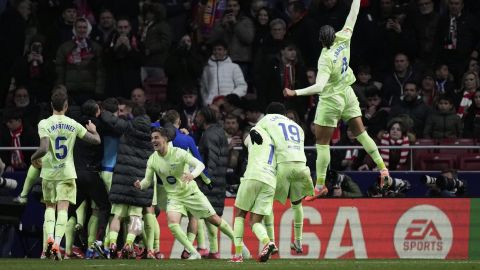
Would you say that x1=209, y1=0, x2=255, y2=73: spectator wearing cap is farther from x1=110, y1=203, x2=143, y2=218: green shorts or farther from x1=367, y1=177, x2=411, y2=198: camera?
x1=110, y1=203, x2=143, y2=218: green shorts

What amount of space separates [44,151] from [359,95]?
750cm

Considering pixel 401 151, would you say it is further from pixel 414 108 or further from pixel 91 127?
pixel 91 127

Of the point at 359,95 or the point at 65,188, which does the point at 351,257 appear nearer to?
the point at 359,95

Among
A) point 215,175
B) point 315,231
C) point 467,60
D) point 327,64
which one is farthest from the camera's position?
point 467,60

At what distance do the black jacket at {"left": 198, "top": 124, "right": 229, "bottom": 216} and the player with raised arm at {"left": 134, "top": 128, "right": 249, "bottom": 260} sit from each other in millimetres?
1122

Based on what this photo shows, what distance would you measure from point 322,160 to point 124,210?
330cm

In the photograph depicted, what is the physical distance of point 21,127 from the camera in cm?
2594

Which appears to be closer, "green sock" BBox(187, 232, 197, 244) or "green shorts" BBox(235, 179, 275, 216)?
"green shorts" BBox(235, 179, 275, 216)

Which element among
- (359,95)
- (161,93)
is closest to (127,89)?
(161,93)

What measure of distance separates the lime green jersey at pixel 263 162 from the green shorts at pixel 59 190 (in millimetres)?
2596

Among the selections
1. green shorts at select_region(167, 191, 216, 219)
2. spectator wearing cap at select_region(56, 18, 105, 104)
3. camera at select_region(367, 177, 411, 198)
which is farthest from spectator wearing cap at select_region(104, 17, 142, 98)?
green shorts at select_region(167, 191, 216, 219)

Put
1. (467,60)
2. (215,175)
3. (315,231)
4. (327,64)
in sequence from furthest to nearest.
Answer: (467,60) → (315,231) → (215,175) → (327,64)

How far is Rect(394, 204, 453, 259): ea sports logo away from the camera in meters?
24.9

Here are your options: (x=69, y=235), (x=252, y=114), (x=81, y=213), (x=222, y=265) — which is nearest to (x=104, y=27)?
(x=252, y=114)
